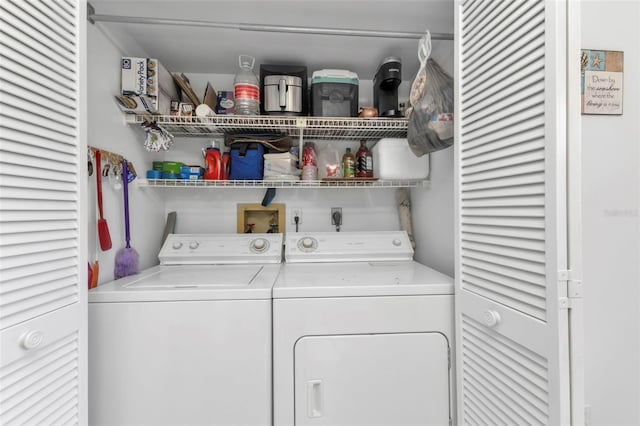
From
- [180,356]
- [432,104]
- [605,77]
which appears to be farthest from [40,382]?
[605,77]

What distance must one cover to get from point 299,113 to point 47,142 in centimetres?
126

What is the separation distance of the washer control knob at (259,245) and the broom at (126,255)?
0.69 m

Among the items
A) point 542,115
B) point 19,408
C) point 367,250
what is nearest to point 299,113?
point 367,250

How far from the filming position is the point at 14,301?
82cm

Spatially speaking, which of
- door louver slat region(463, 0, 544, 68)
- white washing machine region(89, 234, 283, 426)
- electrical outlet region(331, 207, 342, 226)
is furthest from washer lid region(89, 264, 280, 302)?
door louver slat region(463, 0, 544, 68)

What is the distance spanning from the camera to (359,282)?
135 centimetres

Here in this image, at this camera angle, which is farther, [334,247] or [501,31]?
[334,247]

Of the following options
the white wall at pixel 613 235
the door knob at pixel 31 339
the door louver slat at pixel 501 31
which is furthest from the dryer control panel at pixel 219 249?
the white wall at pixel 613 235

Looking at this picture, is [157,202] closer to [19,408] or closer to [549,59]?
[19,408]

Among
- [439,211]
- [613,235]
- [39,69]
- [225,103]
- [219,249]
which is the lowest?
[219,249]

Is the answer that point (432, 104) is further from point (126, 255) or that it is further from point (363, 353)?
point (126, 255)

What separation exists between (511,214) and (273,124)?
4.60ft

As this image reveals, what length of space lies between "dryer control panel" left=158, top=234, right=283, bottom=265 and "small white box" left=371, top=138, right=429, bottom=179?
88 cm

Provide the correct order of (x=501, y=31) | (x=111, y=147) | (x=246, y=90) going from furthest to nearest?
(x=246, y=90)
(x=111, y=147)
(x=501, y=31)
